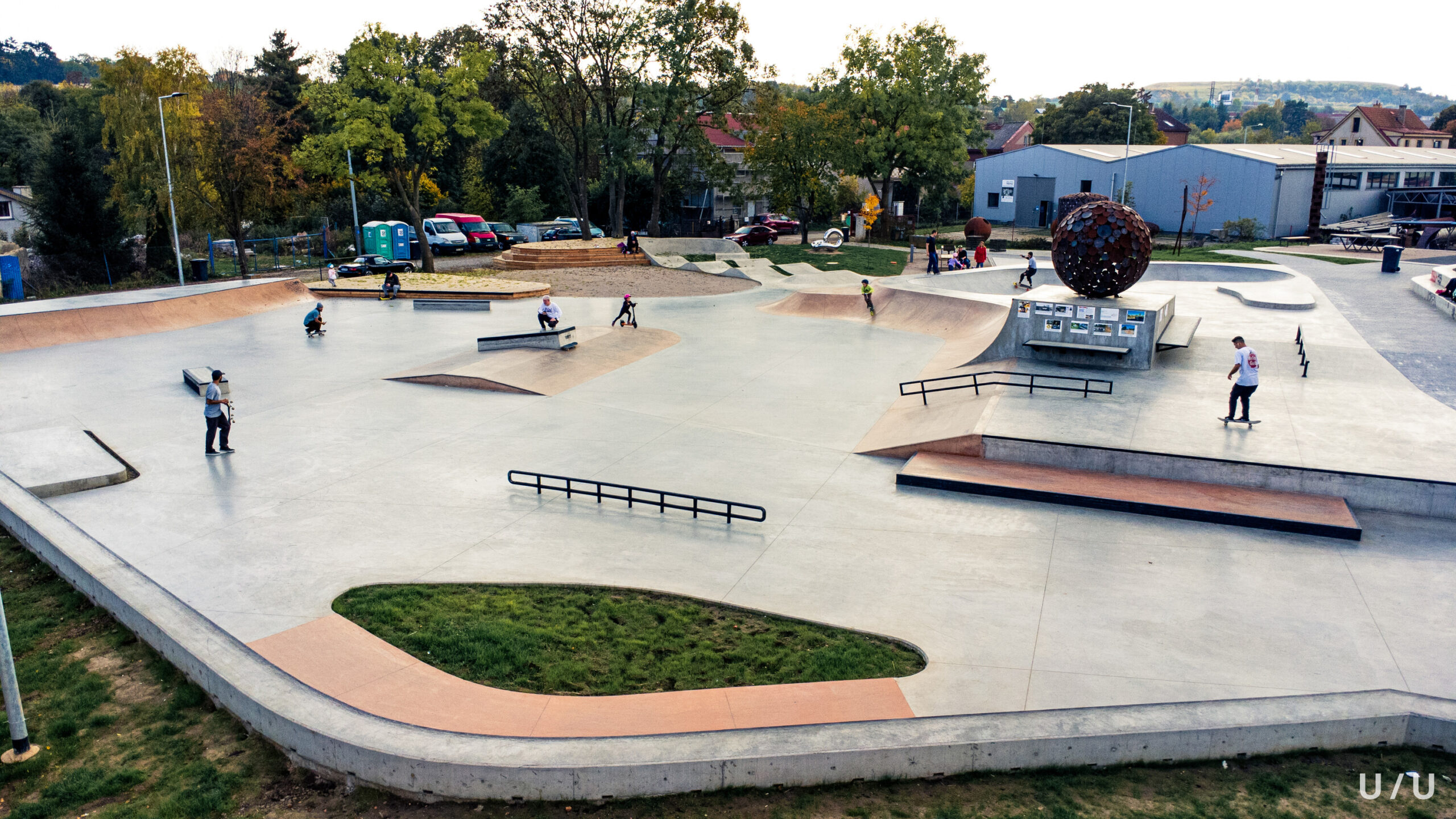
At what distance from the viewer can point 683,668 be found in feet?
26.1

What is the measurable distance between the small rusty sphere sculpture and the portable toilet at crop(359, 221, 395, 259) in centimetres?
3141

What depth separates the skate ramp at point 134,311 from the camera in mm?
23047

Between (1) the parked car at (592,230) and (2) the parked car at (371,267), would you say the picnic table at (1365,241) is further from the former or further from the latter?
(2) the parked car at (371,267)

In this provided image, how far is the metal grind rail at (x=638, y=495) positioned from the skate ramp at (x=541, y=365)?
563 cm

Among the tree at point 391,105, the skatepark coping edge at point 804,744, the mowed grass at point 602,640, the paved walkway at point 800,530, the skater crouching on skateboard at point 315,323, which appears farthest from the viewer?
the tree at point 391,105

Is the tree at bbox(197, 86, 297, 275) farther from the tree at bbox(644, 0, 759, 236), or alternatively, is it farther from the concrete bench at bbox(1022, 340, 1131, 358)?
the concrete bench at bbox(1022, 340, 1131, 358)

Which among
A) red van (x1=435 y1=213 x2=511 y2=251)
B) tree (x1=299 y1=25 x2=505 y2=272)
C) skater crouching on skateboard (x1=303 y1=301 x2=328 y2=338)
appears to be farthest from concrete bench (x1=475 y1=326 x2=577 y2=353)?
red van (x1=435 y1=213 x2=511 y2=251)

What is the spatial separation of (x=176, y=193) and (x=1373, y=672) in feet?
138

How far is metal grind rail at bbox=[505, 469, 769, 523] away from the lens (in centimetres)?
1121

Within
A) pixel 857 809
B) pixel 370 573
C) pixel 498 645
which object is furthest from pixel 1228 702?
pixel 370 573

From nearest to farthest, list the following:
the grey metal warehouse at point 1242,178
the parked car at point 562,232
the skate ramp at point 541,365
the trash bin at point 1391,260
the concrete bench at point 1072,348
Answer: the concrete bench at point 1072,348 < the skate ramp at point 541,365 < the trash bin at point 1391,260 < the parked car at point 562,232 < the grey metal warehouse at point 1242,178

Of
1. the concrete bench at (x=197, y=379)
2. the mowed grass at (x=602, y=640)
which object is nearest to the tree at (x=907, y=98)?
the concrete bench at (x=197, y=379)

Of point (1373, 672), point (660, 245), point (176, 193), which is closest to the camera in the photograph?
point (1373, 672)

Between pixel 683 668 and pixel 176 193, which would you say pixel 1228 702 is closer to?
pixel 683 668
